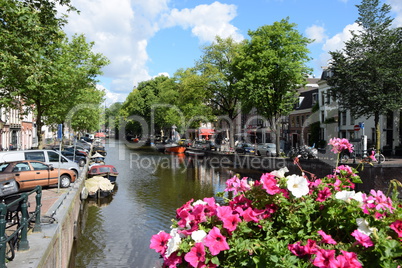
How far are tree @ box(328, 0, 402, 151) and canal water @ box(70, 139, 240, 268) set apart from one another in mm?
13262

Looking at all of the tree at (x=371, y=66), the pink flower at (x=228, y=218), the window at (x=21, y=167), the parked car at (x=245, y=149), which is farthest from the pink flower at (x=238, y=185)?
the parked car at (x=245, y=149)

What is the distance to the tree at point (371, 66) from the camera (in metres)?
26.8

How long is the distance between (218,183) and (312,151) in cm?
844

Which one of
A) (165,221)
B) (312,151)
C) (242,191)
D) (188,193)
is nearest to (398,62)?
(312,151)

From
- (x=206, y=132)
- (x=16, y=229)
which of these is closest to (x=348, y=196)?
(x=16, y=229)

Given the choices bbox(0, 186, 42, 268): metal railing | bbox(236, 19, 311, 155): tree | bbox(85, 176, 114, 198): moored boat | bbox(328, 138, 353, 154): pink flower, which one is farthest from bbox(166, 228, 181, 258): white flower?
bbox(236, 19, 311, 155): tree

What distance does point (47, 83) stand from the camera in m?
23.5

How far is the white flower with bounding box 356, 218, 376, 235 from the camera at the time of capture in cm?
223

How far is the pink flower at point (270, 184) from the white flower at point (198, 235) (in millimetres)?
611

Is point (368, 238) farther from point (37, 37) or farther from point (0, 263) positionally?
point (37, 37)

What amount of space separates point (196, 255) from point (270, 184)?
2.69ft

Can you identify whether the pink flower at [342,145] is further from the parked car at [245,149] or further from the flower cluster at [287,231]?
the parked car at [245,149]

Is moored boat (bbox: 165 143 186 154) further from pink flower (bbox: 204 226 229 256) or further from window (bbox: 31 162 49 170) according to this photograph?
pink flower (bbox: 204 226 229 256)

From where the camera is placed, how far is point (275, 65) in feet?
106
